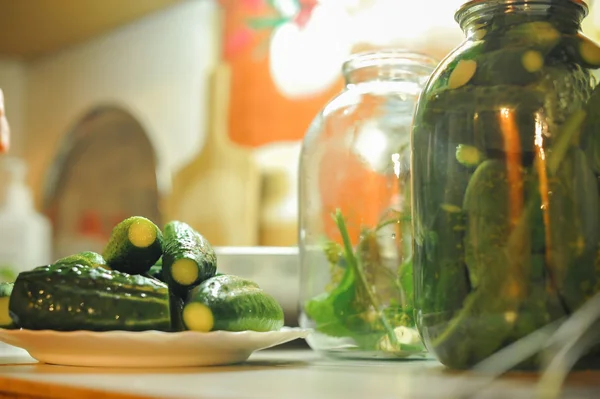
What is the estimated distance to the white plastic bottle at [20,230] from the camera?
2037 millimetres

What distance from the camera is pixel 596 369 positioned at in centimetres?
49

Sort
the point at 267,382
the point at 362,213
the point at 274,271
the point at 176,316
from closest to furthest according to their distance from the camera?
the point at 267,382
the point at 176,316
the point at 362,213
the point at 274,271

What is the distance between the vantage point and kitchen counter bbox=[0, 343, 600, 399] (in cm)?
39

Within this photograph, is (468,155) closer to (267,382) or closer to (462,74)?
(462,74)

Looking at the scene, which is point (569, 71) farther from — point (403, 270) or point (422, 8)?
point (422, 8)

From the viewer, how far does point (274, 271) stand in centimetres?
91

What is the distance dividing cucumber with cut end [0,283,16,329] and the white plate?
0.07 feet

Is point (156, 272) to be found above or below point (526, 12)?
below

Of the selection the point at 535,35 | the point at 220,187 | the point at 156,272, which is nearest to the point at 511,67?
the point at 535,35

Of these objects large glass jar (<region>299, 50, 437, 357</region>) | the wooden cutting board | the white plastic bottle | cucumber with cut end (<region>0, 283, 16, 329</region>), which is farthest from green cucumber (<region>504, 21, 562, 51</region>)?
the white plastic bottle

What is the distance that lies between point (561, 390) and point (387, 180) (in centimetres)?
33

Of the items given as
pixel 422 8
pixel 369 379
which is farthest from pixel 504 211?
pixel 422 8

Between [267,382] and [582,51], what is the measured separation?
307 millimetres

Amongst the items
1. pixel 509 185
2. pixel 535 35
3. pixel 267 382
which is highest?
pixel 535 35
